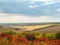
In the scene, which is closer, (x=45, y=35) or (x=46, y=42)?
(x=46, y=42)

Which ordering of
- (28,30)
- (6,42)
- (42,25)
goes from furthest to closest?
(42,25) < (28,30) < (6,42)

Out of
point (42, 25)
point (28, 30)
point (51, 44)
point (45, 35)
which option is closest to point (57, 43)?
point (51, 44)

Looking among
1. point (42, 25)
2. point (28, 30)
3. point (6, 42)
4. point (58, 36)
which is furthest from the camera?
point (42, 25)

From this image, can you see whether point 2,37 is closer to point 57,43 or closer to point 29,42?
point 29,42

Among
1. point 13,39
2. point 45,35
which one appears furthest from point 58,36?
point 13,39

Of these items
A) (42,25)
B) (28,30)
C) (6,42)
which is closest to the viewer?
(6,42)

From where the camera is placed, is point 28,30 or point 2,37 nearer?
point 2,37

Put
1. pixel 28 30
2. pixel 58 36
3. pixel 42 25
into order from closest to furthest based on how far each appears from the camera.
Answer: pixel 58 36, pixel 28 30, pixel 42 25

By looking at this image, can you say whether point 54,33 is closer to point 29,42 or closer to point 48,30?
point 48,30
